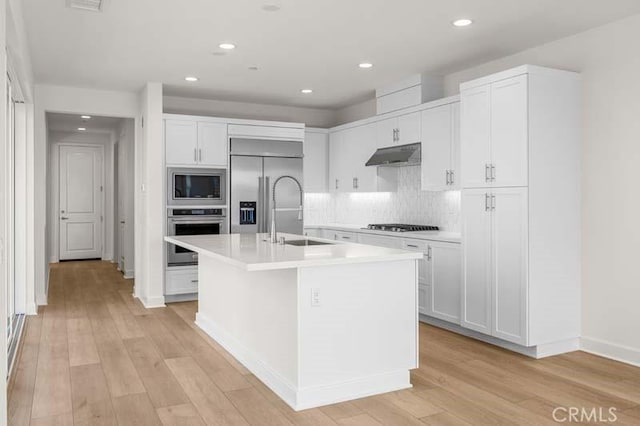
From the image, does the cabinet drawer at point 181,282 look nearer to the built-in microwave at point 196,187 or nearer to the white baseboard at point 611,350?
the built-in microwave at point 196,187

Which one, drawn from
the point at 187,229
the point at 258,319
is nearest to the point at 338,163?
the point at 187,229

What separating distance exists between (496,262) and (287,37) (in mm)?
2534

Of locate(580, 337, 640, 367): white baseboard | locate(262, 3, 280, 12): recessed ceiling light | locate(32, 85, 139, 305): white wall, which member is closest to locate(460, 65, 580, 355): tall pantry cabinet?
locate(580, 337, 640, 367): white baseboard

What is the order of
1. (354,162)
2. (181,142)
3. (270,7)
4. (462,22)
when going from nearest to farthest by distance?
1. (270,7)
2. (462,22)
3. (181,142)
4. (354,162)

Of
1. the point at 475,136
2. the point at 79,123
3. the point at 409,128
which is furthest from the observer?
the point at 79,123

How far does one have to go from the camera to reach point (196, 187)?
6426mm

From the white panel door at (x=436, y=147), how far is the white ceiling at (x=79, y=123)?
5243 mm

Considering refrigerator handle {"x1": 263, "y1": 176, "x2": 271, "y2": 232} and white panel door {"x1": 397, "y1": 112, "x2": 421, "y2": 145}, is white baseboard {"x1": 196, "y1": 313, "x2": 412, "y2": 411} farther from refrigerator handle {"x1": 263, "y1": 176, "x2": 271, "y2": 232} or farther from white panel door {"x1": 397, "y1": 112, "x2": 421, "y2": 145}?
refrigerator handle {"x1": 263, "y1": 176, "x2": 271, "y2": 232}

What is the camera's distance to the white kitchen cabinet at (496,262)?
4145mm

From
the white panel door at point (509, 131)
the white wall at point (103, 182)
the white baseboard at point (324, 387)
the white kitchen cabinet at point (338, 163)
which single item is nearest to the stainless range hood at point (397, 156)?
the white kitchen cabinet at point (338, 163)

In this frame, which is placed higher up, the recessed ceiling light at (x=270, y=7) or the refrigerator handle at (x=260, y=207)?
the recessed ceiling light at (x=270, y=7)

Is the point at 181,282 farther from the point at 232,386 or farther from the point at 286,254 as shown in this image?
the point at 286,254

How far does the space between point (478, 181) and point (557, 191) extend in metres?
0.62

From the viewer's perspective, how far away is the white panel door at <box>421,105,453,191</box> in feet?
17.0
